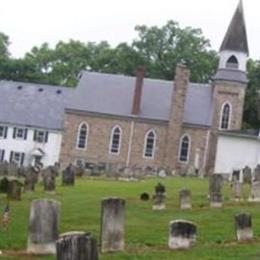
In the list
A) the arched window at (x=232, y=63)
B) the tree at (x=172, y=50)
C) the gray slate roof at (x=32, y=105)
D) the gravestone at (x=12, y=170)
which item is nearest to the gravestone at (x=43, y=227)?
the gravestone at (x=12, y=170)

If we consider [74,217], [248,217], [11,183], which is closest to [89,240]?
[248,217]

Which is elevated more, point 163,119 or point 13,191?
point 163,119

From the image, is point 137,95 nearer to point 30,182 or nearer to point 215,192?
point 30,182

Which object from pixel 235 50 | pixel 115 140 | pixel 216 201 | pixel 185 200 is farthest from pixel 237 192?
pixel 235 50

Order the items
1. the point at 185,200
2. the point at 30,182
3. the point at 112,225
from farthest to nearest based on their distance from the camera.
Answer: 1. the point at 30,182
2. the point at 185,200
3. the point at 112,225

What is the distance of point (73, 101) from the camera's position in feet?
228

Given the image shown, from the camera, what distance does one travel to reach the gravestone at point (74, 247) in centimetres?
1112

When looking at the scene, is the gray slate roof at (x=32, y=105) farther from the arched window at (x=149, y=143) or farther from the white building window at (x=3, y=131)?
the arched window at (x=149, y=143)

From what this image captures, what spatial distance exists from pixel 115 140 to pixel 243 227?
5013 cm

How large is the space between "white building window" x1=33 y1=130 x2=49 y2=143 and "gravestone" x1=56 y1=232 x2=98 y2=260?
198 ft

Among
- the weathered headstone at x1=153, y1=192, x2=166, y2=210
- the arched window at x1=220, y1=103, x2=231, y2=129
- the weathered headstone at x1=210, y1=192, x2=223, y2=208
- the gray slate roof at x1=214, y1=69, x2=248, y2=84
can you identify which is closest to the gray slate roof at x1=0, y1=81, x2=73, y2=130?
the gray slate roof at x1=214, y1=69, x2=248, y2=84

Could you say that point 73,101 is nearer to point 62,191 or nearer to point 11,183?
point 62,191

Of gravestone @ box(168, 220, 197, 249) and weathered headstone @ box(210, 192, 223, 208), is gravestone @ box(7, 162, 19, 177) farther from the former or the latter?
gravestone @ box(168, 220, 197, 249)

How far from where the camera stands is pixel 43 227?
621 inches
